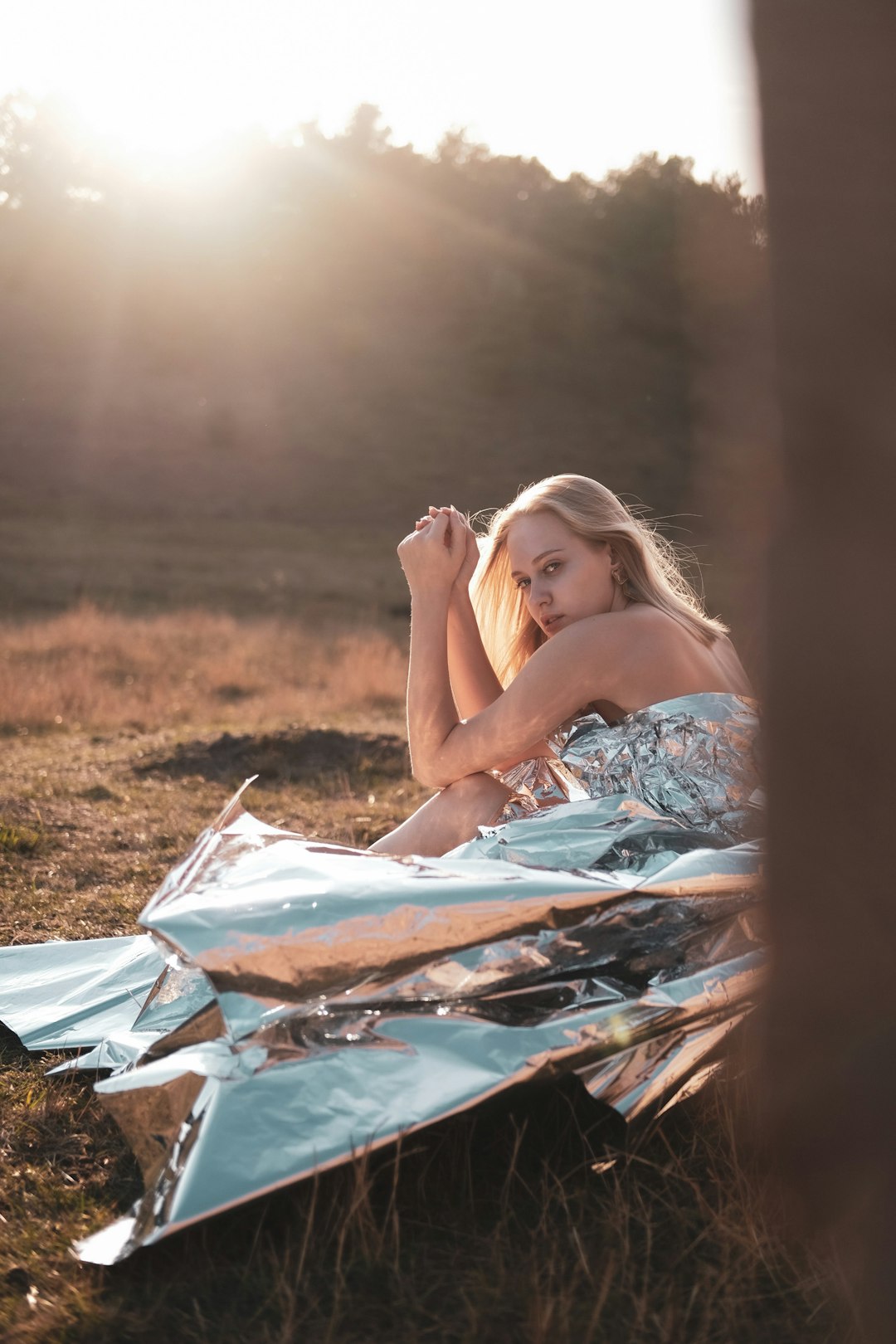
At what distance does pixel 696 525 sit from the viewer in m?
39.6

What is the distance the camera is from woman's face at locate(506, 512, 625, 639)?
10.4 ft

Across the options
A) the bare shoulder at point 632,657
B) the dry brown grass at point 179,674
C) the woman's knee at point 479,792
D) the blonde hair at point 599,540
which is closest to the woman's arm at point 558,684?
the bare shoulder at point 632,657

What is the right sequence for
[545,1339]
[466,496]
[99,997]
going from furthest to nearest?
1. [466,496]
2. [99,997]
3. [545,1339]

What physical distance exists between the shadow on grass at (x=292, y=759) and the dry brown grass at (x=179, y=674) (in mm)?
1067

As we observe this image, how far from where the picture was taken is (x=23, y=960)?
3.35 m

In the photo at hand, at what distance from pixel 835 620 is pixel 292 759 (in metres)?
5.22

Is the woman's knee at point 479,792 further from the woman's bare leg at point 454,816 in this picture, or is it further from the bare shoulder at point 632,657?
the bare shoulder at point 632,657

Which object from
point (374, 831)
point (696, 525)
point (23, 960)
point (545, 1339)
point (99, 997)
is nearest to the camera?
point (545, 1339)

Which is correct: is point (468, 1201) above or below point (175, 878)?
below

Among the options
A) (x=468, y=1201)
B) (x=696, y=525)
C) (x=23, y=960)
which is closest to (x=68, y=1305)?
(x=468, y=1201)

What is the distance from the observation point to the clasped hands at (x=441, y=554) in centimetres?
334

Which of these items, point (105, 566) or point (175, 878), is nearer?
point (175, 878)

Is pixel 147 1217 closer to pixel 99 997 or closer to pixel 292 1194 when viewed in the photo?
pixel 292 1194

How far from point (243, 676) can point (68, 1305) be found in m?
8.29
